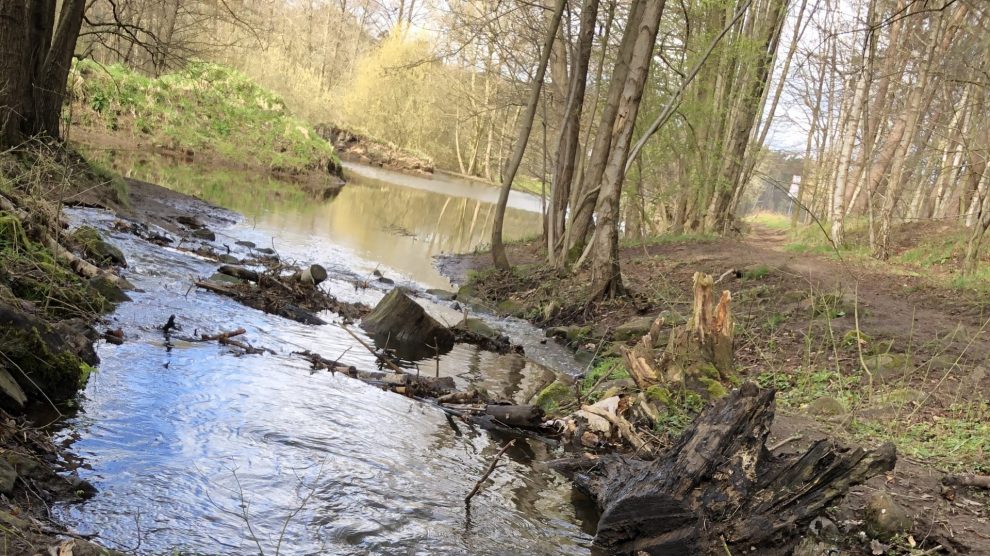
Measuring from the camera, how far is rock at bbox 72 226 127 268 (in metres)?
8.10

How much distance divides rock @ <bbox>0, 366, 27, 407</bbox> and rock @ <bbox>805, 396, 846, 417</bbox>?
234 inches

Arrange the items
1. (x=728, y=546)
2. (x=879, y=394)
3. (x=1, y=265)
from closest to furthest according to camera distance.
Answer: (x=728, y=546), (x=1, y=265), (x=879, y=394)

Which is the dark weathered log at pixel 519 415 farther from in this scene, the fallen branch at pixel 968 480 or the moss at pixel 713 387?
the fallen branch at pixel 968 480

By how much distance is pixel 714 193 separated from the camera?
20.4 meters

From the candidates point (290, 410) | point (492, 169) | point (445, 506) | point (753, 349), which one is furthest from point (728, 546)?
point (492, 169)

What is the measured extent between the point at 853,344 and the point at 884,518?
4.29 m

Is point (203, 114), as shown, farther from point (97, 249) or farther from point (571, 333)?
point (571, 333)

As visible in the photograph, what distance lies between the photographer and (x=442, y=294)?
13.3 meters

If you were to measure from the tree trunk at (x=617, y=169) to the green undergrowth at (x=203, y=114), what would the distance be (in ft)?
60.9

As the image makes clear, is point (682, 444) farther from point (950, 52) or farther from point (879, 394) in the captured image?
point (950, 52)

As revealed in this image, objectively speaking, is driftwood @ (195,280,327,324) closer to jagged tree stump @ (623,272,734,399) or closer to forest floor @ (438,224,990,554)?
forest floor @ (438,224,990,554)

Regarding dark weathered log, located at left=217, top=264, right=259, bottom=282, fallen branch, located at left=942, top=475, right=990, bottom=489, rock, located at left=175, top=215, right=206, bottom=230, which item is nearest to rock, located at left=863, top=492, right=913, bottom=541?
fallen branch, located at left=942, top=475, right=990, bottom=489

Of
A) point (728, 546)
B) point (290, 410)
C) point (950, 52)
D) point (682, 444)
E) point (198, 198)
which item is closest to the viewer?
point (728, 546)

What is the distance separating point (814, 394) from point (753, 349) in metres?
1.83
